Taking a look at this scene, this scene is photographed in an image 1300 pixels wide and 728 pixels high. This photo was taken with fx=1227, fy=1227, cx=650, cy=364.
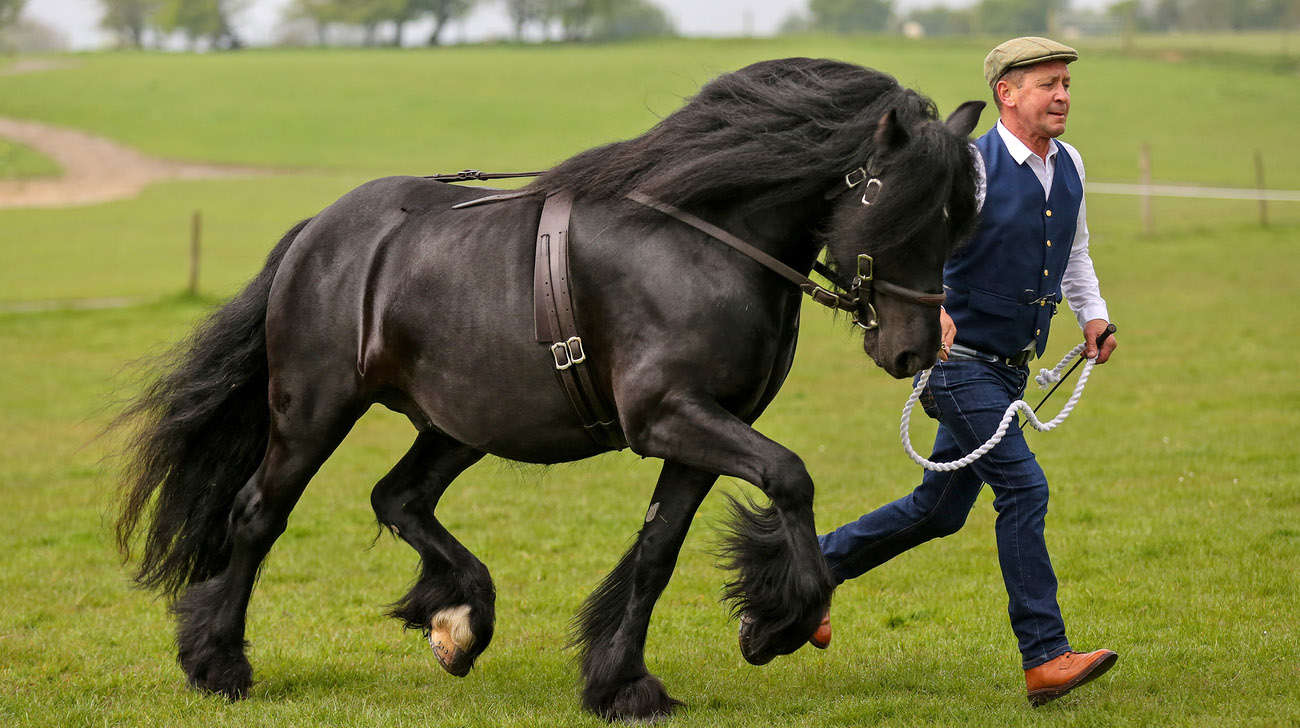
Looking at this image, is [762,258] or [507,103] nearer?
[762,258]

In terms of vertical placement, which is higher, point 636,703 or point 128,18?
point 636,703

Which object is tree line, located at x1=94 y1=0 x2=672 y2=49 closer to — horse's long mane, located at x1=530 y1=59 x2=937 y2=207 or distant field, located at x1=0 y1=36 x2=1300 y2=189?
distant field, located at x1=0 y1=36 x2=1300 y2=189

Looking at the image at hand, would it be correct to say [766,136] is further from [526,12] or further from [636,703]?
[526,12]

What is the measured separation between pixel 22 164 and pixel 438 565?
40.0m

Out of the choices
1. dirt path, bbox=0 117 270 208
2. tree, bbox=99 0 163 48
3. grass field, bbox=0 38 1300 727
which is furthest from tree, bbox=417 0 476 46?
grass field, bbox=0 38 1300 727

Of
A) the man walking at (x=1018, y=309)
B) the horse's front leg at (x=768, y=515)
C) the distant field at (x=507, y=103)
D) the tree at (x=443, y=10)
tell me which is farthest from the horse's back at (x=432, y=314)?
the tree at (x=443, y=10)

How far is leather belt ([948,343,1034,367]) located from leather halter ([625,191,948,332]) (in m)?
0.47

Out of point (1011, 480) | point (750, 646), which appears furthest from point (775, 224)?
point (750, 646)

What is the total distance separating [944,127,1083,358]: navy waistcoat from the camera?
4.18 meters

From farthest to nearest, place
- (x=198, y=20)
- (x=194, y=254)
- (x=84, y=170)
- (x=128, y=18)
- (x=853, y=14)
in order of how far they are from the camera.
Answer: (x=853, y=14), (x=128, y=18), (x=198, y=20), (x=84, y=170), (x=194, y=254)

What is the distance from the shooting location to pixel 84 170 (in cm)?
3984

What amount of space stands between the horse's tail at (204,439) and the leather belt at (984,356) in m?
2.72

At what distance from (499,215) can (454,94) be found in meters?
53.6

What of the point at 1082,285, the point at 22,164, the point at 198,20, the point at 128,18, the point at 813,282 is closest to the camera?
the point at 813,282
